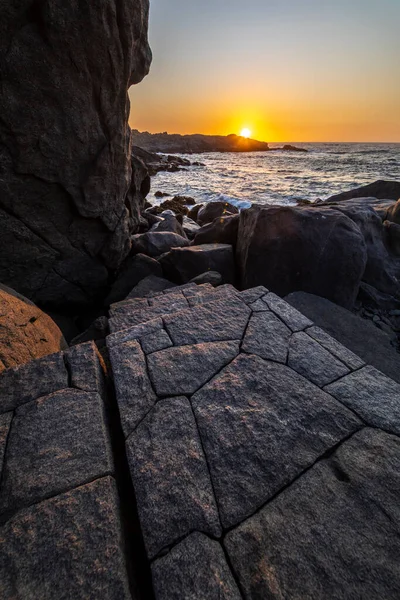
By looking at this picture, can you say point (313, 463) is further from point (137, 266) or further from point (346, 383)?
point (137, 266)

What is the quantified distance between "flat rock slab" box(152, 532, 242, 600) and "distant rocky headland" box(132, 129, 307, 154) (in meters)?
78.4

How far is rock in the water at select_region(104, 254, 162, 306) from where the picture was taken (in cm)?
441

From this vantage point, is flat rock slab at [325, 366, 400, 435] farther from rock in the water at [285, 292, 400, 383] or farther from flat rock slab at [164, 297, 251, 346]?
rock in the water at [285, 292, 400, 383]

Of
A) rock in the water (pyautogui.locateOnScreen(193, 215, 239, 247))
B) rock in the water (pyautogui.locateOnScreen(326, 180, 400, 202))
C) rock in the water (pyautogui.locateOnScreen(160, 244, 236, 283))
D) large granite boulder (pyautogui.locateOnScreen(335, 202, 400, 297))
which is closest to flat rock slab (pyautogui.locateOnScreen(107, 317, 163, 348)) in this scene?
rock in the water (pyautogui.locateOnScreen(160, 244, 236, 283))

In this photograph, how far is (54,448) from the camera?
1356 millimetres

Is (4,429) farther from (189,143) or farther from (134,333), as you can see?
(189,143)

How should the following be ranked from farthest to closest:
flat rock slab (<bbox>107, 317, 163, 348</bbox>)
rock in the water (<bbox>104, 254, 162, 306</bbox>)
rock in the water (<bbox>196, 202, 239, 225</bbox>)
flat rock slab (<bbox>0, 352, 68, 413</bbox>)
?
rock in the water (<bbox>196, 202, 239, 225</bbox>), rock in the water (<bbox>104, 254, 162, 306</bbox>), flat rock slab (<bbox>107, 317, 163, 348</bbox>), flat rock slab (<bbox>0, 352, 68, 413</bbox>)

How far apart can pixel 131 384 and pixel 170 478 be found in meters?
0.62

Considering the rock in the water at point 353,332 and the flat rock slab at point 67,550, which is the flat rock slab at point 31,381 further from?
the rock in the water at point 353,332

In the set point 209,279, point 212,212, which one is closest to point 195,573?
point 209,279

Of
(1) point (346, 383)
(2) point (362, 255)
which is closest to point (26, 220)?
(1) point (346, 383)

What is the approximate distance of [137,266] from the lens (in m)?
4.62

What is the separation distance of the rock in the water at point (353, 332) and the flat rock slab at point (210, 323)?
130 cm

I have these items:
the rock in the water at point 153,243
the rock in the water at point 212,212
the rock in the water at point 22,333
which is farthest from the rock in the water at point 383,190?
the rock in the water at point 22,333
